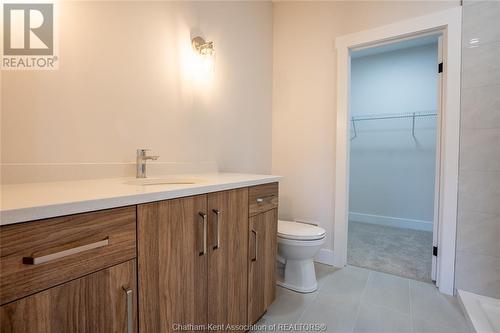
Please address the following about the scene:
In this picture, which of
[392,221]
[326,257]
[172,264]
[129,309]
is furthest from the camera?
[392,221]

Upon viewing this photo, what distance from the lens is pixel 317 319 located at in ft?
4.76

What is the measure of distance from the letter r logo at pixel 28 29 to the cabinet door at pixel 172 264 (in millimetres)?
881

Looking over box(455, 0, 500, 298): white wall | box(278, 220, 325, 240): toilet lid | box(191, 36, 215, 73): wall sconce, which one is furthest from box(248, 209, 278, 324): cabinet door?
box(455, 0, 500, 298): white wall

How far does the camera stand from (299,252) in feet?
5.60

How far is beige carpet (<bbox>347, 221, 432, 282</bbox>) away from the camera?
2102 mm

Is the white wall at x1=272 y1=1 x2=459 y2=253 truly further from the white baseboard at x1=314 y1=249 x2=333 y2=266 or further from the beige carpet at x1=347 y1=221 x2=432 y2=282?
the beige carpet at x1=347 y1=221 x2=432 y2=282

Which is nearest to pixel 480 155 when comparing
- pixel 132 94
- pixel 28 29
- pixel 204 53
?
pixel 204 53

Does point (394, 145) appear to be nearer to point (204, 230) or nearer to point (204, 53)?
point (204, 53)

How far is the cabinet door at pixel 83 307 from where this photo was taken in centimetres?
53

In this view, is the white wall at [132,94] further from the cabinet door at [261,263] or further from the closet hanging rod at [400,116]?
the closet hanging rod at [400,116]

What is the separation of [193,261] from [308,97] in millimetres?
1863

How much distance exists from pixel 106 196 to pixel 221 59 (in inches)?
59.4

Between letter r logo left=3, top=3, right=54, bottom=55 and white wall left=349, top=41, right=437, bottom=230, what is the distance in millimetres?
3546

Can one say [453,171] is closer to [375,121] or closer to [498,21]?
[498,21]
